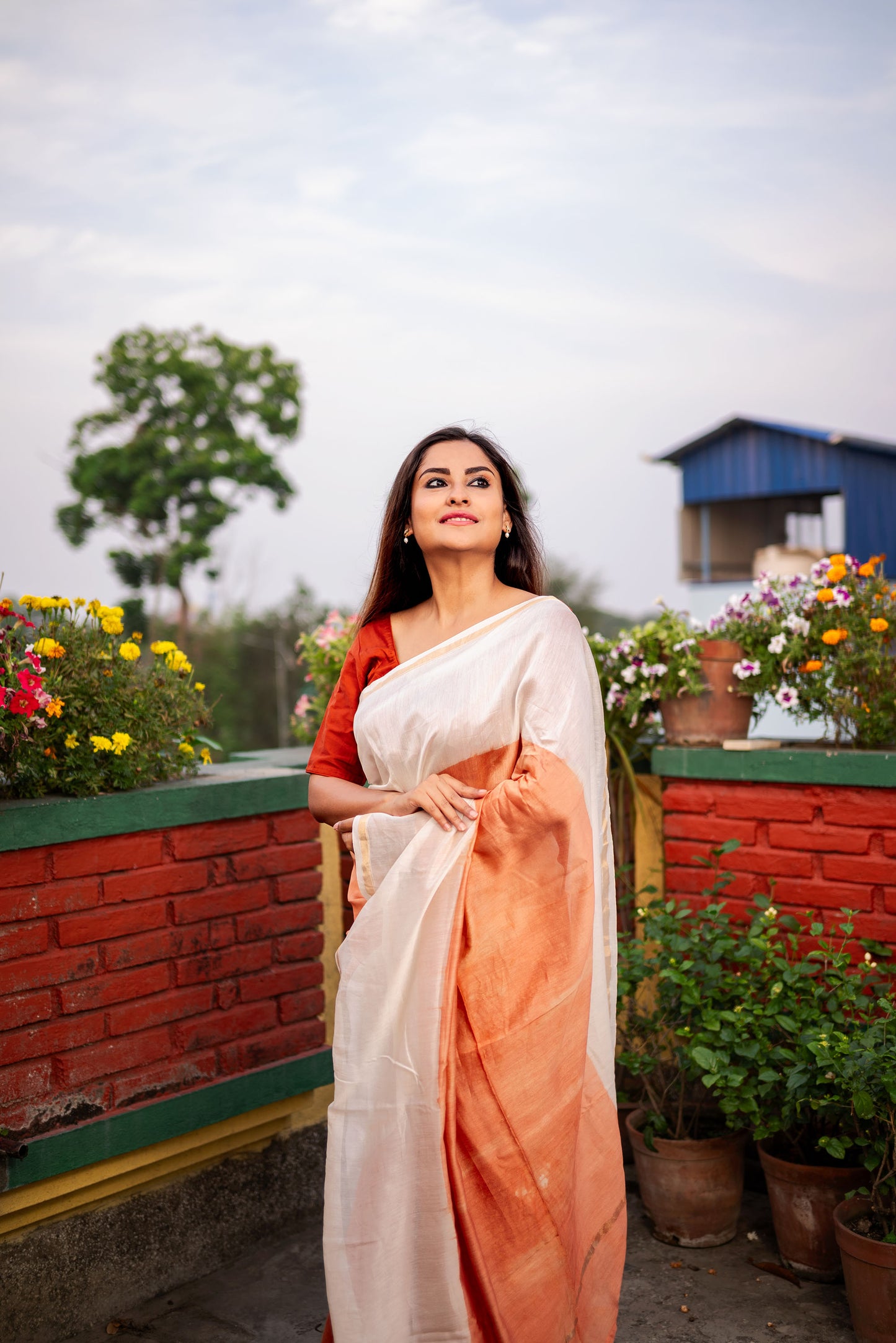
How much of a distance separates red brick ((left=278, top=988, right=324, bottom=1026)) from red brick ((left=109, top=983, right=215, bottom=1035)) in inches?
12.3

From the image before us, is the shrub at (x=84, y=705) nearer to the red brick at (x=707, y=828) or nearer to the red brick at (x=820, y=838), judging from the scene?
the red brick at (x=707, y=828)

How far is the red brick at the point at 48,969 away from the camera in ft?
8.57

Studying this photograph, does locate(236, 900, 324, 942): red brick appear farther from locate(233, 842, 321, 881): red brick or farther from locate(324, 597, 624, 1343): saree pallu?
locate(324, 597, 624, 1343): saree pallu

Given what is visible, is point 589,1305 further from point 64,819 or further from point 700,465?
point 700,465

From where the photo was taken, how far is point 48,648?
8.96 ft

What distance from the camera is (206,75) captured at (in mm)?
16422

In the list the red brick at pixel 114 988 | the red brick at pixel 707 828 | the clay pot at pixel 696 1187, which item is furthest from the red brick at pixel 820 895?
the red brick at pixel 114 988

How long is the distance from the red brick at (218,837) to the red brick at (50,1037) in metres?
0.49

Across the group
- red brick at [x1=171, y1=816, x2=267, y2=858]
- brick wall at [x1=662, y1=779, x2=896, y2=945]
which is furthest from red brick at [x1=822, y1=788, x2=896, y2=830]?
red brick at [x1=171, y1=816, x2=267, y2=858]

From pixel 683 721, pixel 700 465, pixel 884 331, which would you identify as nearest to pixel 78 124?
pixel 700 465

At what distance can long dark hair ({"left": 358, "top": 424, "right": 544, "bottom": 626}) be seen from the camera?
258 centimetres

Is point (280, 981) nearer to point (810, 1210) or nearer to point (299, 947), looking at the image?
point (299, 947)

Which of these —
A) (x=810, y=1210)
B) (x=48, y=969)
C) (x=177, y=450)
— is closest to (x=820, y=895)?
(x=810, y=1210)

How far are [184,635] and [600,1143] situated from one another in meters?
20.2
